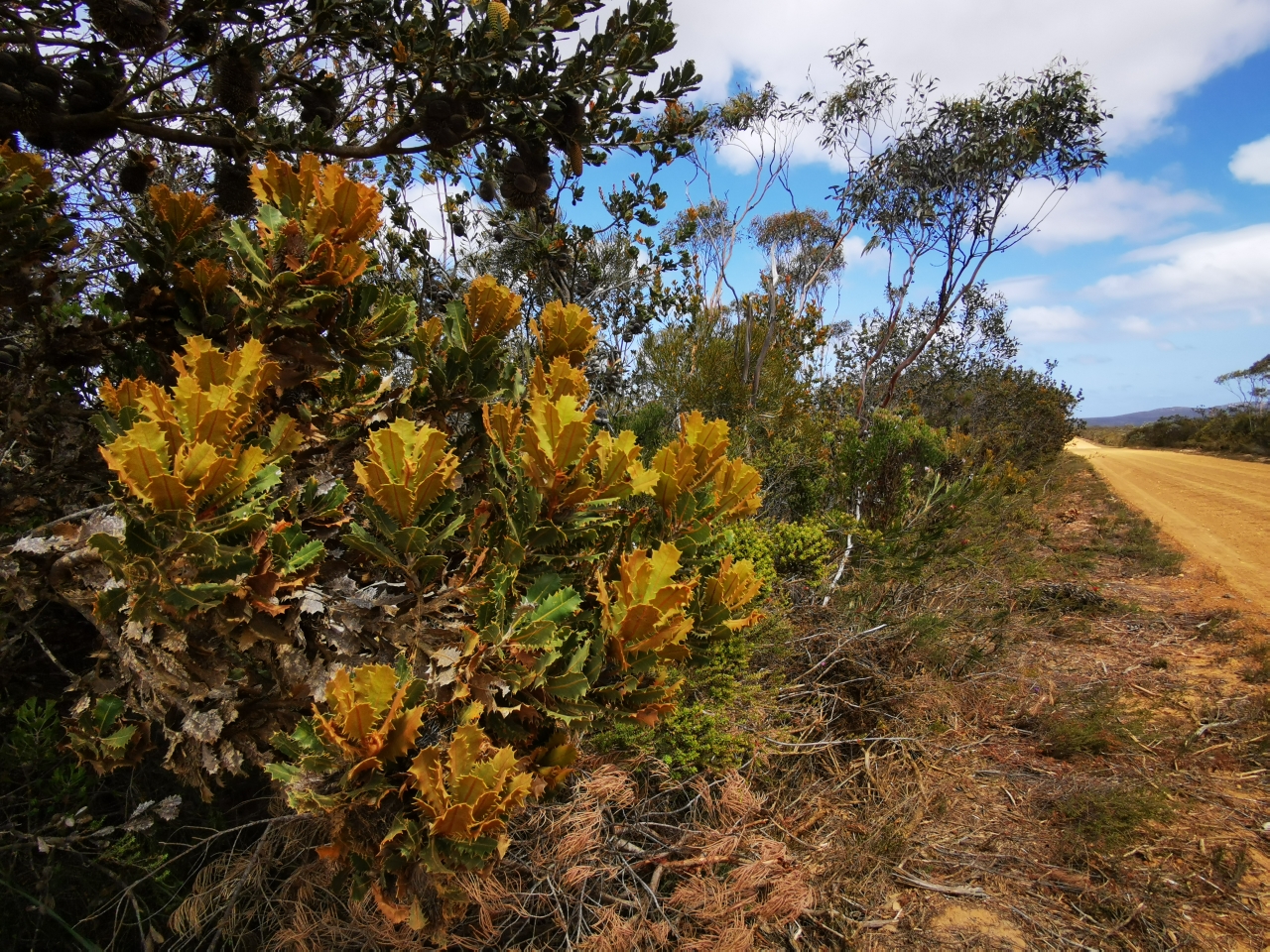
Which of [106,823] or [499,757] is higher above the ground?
[499,757]

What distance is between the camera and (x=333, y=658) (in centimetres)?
140

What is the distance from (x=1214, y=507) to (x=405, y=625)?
13634 mm

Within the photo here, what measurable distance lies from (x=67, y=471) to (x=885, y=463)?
511cm

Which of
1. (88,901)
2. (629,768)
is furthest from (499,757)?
(88,901)

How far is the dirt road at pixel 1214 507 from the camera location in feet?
22.4

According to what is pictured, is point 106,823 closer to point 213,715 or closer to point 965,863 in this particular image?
point 213,715

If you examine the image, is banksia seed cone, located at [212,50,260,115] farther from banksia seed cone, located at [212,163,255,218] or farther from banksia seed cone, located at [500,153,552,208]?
banksia seed cone, located at [500,153,552,208]

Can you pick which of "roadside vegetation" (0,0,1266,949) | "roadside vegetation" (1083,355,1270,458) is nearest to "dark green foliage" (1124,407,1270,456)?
"roadside vegetation" (1083,355,1270,458)

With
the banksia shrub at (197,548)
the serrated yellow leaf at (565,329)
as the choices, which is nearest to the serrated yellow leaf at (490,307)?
the serrated yellow leaf at (565,329)

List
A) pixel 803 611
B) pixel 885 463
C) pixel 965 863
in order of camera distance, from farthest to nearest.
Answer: pixel 885 463, pixel 803 611, pixel 965 863

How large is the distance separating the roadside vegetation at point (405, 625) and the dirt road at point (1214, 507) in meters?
4.40

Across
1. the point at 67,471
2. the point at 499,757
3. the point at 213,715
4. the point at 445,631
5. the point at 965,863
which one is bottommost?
the point at 965,863

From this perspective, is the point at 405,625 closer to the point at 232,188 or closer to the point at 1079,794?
the point at 232,188

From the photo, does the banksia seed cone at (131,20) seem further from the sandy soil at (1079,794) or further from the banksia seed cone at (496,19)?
the sandy soil at (1079,794)
